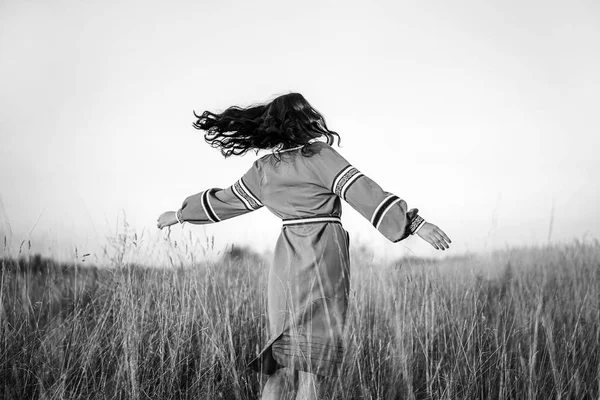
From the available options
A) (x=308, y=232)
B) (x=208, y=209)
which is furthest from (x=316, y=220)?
(x=208, y=209)

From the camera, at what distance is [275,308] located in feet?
8.47

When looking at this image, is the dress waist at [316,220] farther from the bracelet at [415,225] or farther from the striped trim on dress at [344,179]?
the bracelet at [415,225]

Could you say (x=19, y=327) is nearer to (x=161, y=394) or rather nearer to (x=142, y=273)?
(x=142, y=273)

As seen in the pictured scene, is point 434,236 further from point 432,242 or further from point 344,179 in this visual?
point 344,179

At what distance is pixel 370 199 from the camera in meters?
2.48

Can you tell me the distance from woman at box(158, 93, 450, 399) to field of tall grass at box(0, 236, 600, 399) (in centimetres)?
14

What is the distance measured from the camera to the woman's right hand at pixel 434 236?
95.0 inches

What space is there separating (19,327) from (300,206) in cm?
198

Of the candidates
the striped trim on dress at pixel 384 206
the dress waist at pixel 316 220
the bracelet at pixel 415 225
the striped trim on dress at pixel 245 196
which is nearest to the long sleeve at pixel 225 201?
the striped trim on dress at pixel 245 196

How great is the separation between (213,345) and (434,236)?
4.24ft

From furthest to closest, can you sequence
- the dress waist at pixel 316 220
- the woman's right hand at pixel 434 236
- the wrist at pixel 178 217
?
the wrist at pixel 178 217, the dress waist at pixel 316 220, the woman's right hand at pixel 434 236

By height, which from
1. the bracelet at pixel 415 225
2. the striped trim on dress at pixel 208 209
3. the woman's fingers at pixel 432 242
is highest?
the striped trim on dress at pixel 208 209

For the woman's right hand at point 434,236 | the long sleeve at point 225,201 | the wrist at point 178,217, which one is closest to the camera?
the woman's right hand at point 434,236

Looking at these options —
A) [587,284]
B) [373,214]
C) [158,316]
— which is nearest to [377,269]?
[373,214]
